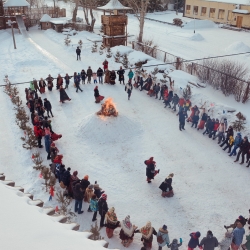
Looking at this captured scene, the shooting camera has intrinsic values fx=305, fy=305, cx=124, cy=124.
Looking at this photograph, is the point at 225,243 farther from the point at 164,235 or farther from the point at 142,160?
the point at 142,160

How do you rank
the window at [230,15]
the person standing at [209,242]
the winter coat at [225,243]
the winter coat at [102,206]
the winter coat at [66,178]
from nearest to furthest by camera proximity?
the person standing at [209,242], the winter coat at [225,243], the winter coat at [102,206], the winter coat at [66,178], the window at [230,15]

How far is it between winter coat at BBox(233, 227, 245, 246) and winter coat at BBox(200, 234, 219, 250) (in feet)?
2.00

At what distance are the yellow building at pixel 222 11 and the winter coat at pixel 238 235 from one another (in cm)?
3572

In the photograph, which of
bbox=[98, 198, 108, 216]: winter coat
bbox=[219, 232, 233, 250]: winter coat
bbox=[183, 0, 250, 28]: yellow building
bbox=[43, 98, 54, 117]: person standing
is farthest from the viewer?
bbox=[183, 0, 250, 28]: yellow building

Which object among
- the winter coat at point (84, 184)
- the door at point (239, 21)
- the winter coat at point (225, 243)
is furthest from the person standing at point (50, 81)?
the door at point (239, 21)

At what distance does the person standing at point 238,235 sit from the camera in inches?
312

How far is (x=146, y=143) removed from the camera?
530 inches

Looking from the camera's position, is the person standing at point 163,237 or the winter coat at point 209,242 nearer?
the winter coat at point 209,242

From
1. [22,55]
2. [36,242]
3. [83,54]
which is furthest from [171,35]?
[36,242]

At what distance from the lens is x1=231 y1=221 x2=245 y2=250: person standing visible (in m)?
7.93

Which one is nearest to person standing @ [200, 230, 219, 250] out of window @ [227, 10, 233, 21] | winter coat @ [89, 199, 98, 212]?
winter coat @ [89, 199, 98, 212]

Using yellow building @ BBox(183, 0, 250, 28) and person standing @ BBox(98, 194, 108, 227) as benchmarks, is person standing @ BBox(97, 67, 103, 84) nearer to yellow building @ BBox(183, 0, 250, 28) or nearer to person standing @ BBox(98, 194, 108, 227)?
person standing @ BBox(98, 194, 108, 227)

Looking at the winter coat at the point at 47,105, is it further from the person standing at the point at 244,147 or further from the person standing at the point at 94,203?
the person standing at the point at 244,147

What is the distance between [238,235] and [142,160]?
507cm
